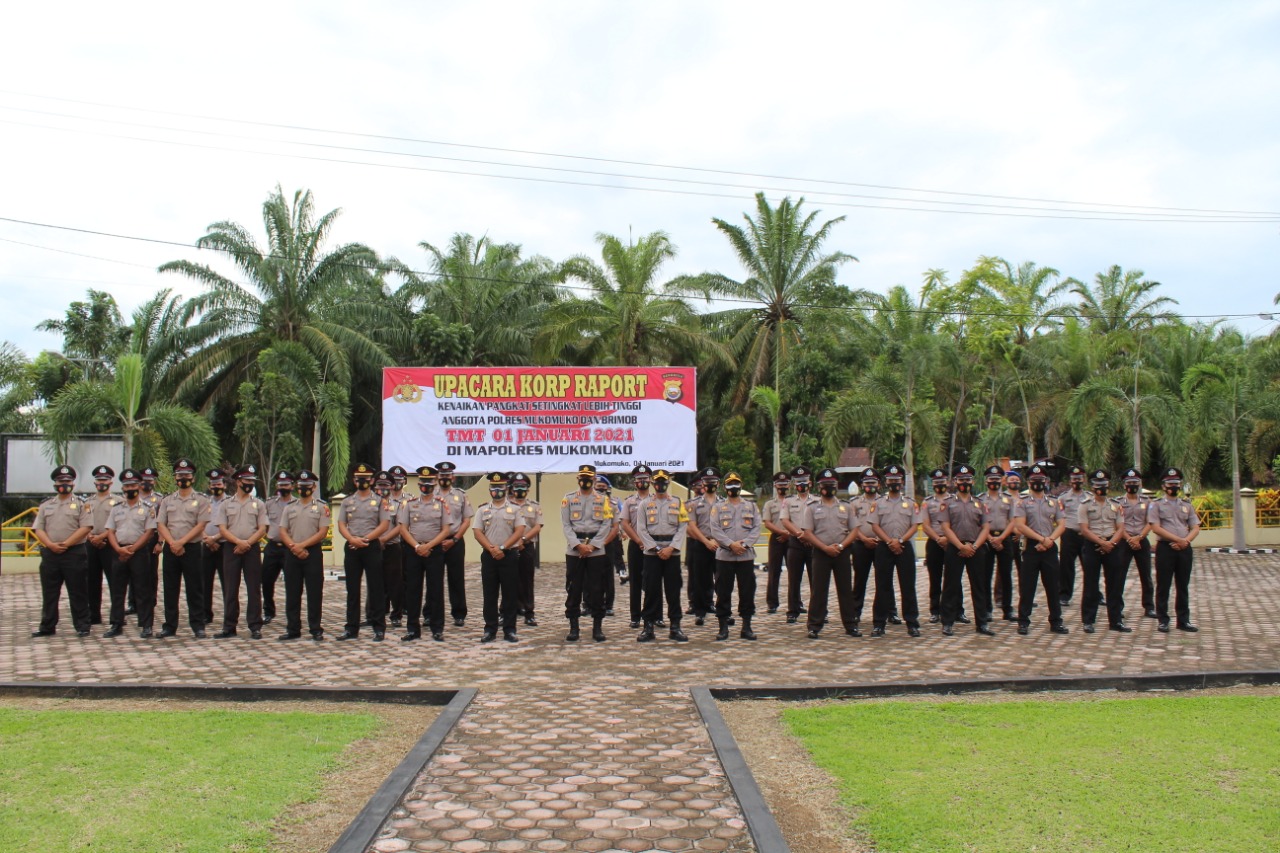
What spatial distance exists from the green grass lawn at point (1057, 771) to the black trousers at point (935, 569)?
378cm

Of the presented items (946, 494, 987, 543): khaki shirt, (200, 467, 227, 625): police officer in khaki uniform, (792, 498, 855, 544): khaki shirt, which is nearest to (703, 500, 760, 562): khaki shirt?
(792, 498, 855, 544): khaki shirt

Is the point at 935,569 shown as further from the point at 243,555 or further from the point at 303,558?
the point at 243,555

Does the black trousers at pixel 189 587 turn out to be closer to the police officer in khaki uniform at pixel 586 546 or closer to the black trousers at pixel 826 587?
the police officer in khaki uniform at pixel 586 546

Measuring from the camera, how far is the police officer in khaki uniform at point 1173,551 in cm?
964

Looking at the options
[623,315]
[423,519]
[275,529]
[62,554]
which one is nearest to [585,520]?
[423,519]

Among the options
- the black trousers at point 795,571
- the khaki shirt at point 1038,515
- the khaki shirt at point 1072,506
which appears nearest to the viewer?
the khaki shirt at point 1038,515

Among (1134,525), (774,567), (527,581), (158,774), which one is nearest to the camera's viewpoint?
(158,774)

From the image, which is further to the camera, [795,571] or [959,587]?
[795,571]

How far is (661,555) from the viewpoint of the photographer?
30.3 feet

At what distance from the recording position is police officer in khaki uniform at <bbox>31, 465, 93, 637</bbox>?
382 inches

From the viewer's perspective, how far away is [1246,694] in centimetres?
685

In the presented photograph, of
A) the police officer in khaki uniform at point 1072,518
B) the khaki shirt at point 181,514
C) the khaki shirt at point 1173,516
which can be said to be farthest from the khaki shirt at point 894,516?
the khaki shirt at point 181,514

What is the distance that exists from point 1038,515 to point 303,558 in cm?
702

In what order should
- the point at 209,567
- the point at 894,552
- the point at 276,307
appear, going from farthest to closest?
the point at 276,307, the point at 209,567, the point at 894,552
